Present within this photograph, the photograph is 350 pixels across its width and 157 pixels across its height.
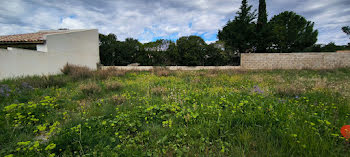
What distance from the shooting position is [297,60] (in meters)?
12.8

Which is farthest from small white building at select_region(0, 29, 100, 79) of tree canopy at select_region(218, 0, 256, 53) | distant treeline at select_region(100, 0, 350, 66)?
tree canopy at select_region(218, 0, 256, 53)

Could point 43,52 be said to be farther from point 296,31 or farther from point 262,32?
point 296,31

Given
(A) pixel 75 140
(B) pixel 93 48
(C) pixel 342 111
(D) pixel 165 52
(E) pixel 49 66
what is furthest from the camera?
(D) pixel 165 52

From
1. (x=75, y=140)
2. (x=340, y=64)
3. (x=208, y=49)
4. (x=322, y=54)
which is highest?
(x=208, y=49)

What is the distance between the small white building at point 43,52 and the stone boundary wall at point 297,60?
15258 mm

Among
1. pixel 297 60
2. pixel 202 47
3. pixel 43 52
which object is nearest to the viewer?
pixel 43 52

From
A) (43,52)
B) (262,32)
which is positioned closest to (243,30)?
(262,32)

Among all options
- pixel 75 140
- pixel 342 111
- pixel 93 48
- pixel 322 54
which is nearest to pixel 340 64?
Result: pixel 322 54

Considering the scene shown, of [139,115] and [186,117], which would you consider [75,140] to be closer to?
[139,115]

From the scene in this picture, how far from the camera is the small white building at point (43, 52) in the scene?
6914 millimetres

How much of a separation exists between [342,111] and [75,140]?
4099 mm

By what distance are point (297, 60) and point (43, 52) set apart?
2053 cm

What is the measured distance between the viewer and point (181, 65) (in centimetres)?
1449

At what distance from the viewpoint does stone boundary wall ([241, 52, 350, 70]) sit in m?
12.1
